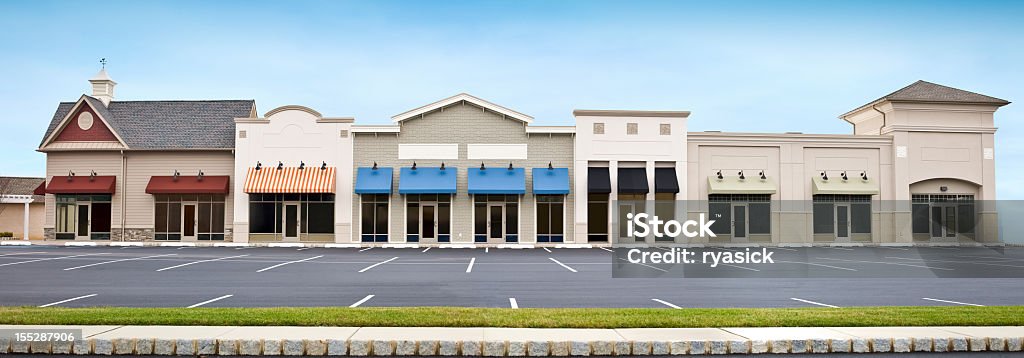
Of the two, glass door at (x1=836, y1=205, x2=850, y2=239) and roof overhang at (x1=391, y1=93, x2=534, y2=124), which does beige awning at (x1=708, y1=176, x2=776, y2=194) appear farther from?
roof overhang at (x1=391, y1=93, x2=534, y2=124)

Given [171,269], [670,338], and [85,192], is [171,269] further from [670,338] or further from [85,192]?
[85,192]

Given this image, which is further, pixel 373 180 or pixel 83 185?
pixel 83 185

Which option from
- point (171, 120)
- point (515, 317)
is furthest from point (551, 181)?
point (515, 317)

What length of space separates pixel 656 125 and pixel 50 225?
3186cm

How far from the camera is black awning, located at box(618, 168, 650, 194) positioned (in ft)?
122

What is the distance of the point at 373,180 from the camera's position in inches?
1470

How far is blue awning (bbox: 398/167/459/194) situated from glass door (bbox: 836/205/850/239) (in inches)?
801

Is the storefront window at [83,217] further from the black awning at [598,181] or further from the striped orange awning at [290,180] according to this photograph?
the black awning at [598,181]

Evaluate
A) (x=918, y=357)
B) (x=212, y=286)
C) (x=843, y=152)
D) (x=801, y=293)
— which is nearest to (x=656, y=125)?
(x=843, y=152)

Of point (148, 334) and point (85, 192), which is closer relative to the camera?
point (148, 334)

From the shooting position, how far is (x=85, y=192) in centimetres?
3894

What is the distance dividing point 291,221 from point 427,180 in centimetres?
746

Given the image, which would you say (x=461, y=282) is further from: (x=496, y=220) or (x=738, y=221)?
(x=738, y=221)

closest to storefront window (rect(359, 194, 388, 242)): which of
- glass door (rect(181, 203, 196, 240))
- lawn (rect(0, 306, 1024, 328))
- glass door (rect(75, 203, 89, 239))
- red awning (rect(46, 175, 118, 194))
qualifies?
glass door (rect(181, 203, 196, 240))
